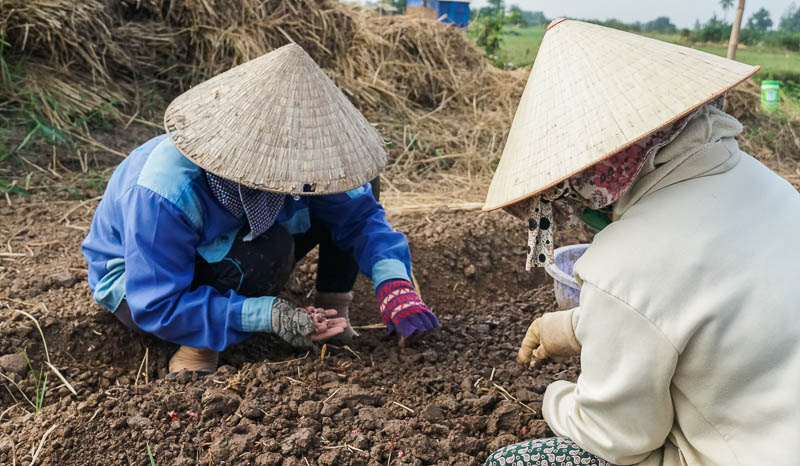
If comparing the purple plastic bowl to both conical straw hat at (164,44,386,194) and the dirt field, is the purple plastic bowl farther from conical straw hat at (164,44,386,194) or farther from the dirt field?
conical straw hat at (164,44,386,194)

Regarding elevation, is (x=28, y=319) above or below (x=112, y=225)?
below

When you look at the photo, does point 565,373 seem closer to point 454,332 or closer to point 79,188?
point 454,332

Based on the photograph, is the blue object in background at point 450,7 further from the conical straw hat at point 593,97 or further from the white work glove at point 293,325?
the conical straw hat at point 593,97

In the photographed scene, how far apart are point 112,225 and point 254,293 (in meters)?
0.46

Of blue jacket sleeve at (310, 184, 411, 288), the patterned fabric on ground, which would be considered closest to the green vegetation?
blue jacket sleeve at (310, 184, 411, 288)

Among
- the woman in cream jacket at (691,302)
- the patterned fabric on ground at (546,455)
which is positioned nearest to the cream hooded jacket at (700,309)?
the woman in cream jacket at (691,302)

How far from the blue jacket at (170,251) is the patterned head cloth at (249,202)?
0.04 metres

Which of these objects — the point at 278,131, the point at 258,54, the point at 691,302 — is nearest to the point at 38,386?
the point at 278,131

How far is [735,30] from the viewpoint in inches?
157

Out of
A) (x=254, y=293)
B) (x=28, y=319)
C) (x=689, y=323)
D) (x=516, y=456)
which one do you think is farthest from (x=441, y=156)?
(x=689, y=323)

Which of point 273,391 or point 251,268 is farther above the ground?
point 251,268

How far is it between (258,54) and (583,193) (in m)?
3.64

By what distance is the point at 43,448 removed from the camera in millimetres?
1610

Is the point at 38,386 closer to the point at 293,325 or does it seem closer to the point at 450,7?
the point at 293,325
